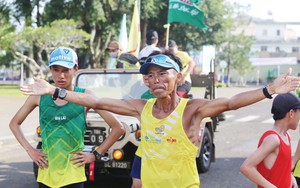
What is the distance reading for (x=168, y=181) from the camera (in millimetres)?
3154

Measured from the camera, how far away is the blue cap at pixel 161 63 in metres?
3.16

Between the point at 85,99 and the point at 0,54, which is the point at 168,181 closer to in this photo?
the point at 85,99

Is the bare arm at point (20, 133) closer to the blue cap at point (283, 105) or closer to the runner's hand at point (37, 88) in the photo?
the runner's hand at point (37, 88)

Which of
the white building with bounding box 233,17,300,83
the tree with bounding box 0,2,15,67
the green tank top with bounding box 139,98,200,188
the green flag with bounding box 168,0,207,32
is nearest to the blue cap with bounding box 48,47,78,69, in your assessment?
the green tank top with bounding box 139,98,200,188

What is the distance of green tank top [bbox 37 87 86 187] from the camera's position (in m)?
3.71

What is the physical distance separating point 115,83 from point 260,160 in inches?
194

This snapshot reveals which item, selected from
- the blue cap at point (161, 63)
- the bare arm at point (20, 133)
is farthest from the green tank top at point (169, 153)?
the bare arm at point (20, 133)

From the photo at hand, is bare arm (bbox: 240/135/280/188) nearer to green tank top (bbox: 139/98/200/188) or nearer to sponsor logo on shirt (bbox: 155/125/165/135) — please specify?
green tank top (bbox: 139/98/200/188)

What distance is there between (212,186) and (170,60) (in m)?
4.57

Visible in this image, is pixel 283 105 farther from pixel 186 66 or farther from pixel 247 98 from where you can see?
pixel 186 66

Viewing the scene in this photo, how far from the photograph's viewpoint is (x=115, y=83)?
8008mm

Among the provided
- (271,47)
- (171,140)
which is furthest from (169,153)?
(271,47)

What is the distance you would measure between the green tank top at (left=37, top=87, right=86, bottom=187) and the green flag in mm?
9198

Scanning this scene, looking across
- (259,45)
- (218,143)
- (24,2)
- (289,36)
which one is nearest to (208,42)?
(24,2)
